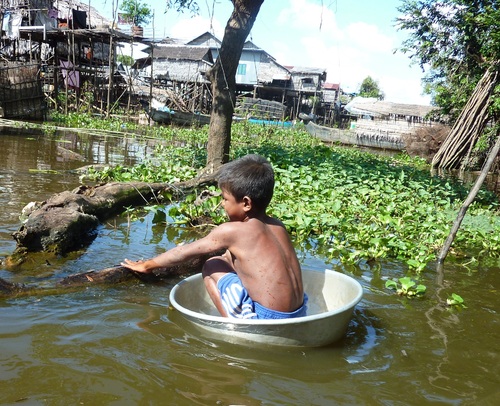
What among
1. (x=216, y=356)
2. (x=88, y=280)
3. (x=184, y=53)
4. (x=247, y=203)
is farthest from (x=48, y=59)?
(x=216, y=356)

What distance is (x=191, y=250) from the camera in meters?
2.69

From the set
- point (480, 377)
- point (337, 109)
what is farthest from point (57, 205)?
point (337, 109)

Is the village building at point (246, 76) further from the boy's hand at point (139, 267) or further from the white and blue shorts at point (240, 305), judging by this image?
the white and blue shorts at point (240, 305)

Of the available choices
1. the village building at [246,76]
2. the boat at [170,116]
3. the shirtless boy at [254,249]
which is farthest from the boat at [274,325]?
the village building at [246,76]

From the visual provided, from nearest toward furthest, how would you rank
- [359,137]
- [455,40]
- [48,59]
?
[455,40] → [48,59] → [359,137]

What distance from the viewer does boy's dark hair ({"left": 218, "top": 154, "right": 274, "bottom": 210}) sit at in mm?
2514

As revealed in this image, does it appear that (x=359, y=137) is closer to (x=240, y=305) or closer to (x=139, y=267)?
(x=139, y=267)

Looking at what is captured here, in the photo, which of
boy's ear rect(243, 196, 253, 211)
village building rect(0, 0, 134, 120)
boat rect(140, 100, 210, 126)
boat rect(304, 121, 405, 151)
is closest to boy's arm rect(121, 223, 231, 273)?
boy's ear rect(243, 196, 253, 211)

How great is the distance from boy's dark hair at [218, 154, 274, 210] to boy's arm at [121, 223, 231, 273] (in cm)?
20

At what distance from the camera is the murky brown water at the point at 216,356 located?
2006 millimetres

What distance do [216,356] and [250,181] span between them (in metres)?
0.88

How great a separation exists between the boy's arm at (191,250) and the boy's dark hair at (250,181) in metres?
0.20

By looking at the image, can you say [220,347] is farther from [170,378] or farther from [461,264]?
[461,264]

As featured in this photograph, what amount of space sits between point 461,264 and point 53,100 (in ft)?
67.1
